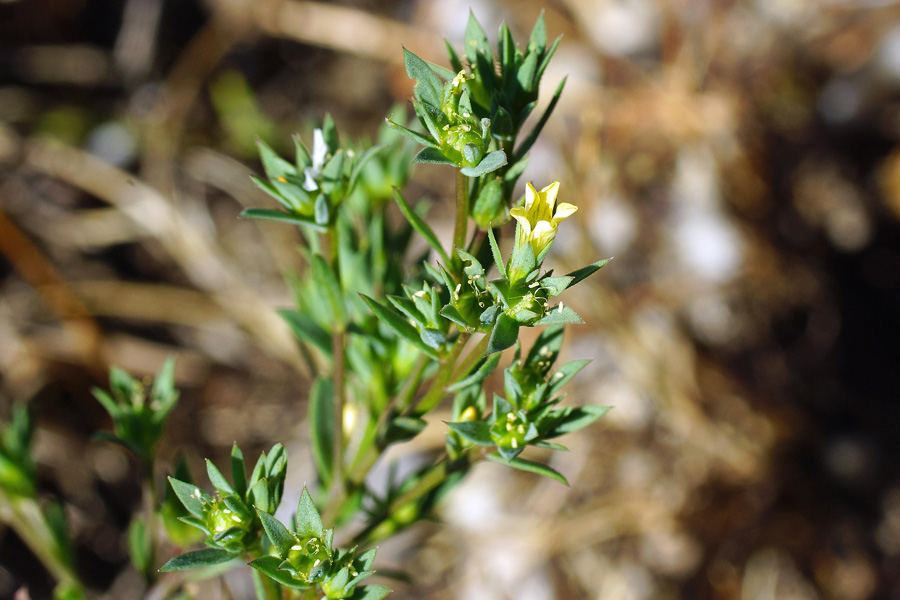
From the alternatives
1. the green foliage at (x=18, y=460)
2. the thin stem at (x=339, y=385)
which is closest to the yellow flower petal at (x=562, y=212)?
the thin stem at (x=339, y=385)

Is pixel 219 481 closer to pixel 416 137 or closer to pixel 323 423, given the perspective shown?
pixel 323 423

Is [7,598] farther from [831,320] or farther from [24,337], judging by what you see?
[831,320]

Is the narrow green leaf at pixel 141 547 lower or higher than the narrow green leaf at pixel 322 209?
lower

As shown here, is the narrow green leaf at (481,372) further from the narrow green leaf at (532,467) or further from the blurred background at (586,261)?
the blurred background at (586,261)

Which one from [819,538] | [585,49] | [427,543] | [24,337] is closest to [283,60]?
[585,49]

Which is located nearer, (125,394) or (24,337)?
(125,394)
